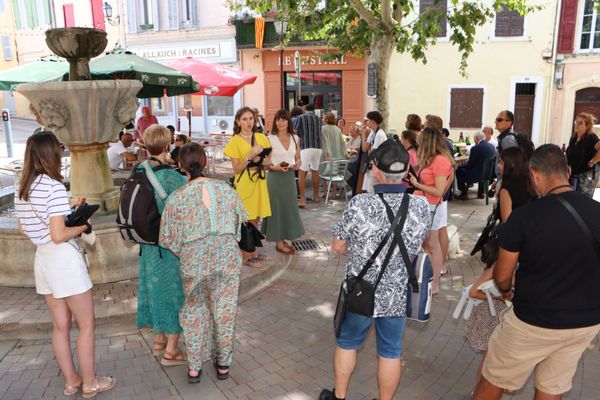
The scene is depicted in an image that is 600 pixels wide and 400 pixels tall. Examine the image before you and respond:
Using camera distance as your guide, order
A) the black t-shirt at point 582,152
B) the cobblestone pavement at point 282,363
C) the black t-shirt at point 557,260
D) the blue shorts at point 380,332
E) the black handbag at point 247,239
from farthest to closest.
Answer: the black t-shirt at point 582,152
the black handbag at point 247,239
the cobblestone pavement at point 282,363
the blue shorts at point 380,332
the black t-shirt at point 557,260

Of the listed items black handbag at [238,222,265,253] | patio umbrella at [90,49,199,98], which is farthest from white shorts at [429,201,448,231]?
patio umbrella at [90,49,199,98]

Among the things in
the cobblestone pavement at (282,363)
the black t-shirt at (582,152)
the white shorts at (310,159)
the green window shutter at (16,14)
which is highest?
the green window shutter at (16,14)

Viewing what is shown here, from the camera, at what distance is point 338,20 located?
39.7ft

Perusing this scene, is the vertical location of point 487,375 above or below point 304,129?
below

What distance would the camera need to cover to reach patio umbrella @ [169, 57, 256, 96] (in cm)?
1143

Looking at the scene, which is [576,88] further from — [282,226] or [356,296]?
[356,296]

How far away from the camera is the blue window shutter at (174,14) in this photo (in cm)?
2216

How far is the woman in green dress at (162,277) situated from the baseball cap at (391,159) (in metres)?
1.57

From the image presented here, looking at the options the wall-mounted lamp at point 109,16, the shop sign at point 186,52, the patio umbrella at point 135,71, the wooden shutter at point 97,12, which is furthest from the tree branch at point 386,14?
the wooden shutter at point 97,12

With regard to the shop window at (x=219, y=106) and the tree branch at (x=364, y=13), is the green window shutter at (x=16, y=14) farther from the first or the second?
the tree branch at (x=364, y=13)

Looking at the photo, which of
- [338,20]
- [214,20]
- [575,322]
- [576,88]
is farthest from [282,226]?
[214,20]

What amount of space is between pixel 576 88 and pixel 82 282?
19.4 m

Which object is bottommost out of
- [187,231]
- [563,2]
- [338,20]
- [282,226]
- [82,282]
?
[282,226]

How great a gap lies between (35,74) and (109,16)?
1414 centimetres
